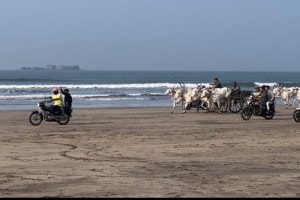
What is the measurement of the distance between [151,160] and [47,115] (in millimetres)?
10764

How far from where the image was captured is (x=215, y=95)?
101 ft

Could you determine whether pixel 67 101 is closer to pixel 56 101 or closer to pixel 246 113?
pixel 56 101

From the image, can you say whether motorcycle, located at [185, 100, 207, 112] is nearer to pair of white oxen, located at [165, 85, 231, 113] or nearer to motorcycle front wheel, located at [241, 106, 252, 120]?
pair of white oxen, located at [165, 85, 231, 113]

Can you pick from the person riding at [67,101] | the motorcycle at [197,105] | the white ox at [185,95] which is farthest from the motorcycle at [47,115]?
the motorcycle at [197,105]

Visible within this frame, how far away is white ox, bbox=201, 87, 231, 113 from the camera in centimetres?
3061

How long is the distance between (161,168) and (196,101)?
19.4m

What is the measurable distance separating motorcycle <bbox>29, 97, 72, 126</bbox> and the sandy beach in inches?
17.7

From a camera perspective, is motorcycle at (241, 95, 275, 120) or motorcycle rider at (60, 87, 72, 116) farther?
motorcycle at (241, 95, 275, 120)

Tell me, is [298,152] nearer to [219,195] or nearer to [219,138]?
[219,138]

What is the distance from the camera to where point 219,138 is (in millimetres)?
18391

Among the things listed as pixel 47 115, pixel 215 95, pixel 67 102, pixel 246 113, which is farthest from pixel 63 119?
pixel 215 95

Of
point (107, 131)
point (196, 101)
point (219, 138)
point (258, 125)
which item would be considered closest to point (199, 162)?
point (219, 138)

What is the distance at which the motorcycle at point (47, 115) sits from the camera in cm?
2344

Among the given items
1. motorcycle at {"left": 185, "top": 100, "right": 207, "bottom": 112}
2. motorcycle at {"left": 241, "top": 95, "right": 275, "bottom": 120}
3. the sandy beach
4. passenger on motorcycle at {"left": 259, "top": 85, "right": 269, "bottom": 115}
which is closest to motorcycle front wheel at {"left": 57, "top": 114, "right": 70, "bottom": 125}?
the sandy beach
